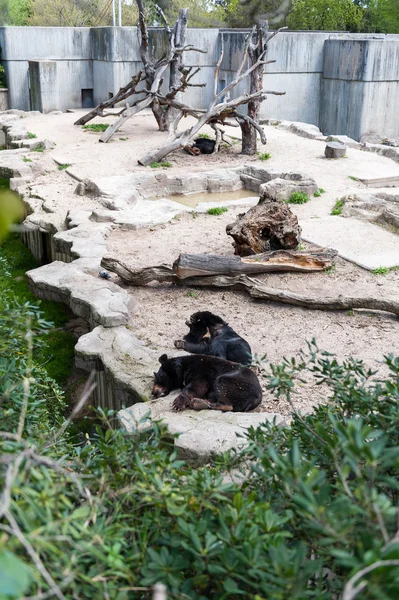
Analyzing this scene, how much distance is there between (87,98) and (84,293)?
16.9 meters

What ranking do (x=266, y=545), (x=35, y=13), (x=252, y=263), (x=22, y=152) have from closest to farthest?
(x=266, y=545)
(x=252, y=263)
(x=22, y=152)
(x=35, y=13)

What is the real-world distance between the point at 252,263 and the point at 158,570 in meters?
5.83

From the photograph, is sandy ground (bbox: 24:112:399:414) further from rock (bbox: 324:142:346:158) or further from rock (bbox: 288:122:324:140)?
rock (bbox: 288:122:324:140)

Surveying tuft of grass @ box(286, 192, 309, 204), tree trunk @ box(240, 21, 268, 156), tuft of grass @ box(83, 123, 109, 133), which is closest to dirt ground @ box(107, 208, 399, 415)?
tuft of grass @ box(286, 192, 309, 204)

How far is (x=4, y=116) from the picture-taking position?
59.6 ft

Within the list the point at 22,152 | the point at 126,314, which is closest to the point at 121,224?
the point at 126,314

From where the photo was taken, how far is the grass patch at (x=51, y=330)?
664 centimetres

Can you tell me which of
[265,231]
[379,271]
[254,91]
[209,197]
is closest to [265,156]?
[254,91]

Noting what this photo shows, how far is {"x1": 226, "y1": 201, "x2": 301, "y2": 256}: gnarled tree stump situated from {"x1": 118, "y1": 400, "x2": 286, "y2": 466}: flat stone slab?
3.45 meters

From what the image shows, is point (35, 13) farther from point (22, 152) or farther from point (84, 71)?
point (22, 152)

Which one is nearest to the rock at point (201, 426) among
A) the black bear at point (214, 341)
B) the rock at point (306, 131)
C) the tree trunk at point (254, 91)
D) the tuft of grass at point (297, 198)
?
the black bear at point (214, 341)

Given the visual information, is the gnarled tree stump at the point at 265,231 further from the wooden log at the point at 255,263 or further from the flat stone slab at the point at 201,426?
the flat stone slab at the point at 201,426

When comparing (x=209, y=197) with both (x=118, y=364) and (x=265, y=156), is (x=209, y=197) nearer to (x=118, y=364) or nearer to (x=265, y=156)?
(x=265, y=156)

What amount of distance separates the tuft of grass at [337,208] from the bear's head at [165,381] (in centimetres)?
572
